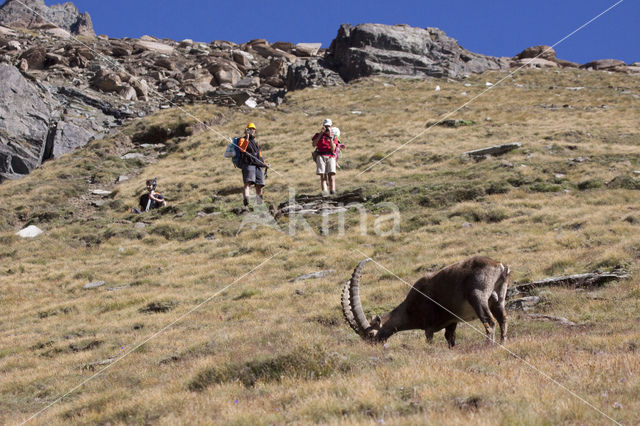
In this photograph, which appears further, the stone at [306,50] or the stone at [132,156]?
the stone at [306,50]

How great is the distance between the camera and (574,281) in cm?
1020

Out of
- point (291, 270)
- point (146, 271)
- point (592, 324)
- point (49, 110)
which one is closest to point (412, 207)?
point (291, 270)

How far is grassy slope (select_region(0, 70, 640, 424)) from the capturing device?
17.6 feet

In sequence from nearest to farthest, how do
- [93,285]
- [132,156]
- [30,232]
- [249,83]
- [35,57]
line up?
[93,285], [30,232], [132,156], [35,57], [249,83]

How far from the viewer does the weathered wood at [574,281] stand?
393 inches

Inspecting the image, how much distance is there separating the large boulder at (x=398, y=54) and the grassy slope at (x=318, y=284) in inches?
922

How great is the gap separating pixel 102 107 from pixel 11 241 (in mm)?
29725

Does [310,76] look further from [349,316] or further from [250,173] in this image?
[349,316]

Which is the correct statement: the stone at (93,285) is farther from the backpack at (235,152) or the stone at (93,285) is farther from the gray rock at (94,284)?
the backpack at (235,152)

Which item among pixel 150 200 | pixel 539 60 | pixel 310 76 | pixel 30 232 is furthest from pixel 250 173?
pixel 539 60

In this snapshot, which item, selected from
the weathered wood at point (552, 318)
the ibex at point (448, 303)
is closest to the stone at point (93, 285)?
the ibex at point (448, 303)

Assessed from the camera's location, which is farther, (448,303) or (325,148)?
(325,148)

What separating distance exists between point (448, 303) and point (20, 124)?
1626 inches

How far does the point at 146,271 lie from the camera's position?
1633cm
